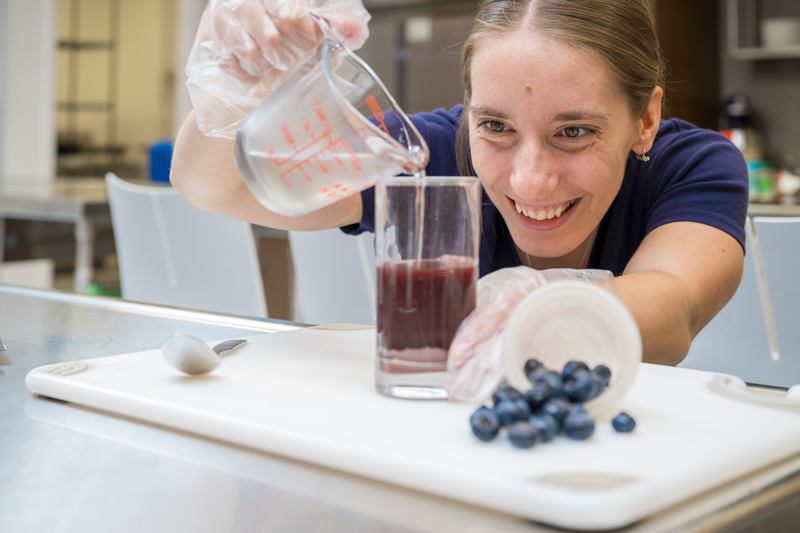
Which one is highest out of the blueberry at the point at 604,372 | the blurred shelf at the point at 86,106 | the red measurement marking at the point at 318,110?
the blurred shelf at the point at 86,106

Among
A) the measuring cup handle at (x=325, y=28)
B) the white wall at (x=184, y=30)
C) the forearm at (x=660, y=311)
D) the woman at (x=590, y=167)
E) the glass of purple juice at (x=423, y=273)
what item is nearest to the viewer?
the glass of purple juice at (x=423, y=273)

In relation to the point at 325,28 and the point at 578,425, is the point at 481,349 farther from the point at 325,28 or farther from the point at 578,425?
the point at 325,28

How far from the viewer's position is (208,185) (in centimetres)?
116

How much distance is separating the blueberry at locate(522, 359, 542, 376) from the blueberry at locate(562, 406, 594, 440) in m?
0.07

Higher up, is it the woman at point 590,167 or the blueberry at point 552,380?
the woman at point 590,167

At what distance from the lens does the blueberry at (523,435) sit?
0.48m

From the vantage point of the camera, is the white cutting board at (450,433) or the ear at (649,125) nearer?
the white cutting board at (450,433)

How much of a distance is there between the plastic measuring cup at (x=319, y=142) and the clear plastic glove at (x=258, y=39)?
4 centimetres

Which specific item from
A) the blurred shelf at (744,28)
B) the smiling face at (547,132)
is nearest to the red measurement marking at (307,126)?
the smiling face at (547,132)

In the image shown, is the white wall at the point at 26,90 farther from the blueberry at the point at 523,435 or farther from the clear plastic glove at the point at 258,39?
the blueberry at the point at 523,435

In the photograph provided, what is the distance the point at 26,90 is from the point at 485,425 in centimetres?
535

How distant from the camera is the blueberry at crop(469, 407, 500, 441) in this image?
0.49m

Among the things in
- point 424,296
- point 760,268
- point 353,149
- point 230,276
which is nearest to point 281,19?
point 353,149

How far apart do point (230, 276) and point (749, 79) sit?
310 centimetres
